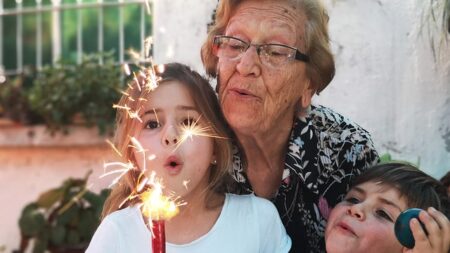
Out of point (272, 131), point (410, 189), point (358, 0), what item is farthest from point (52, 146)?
point (410, 189)

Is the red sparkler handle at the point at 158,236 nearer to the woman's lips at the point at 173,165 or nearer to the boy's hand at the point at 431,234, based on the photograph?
the woman's lips at the point at 173,165

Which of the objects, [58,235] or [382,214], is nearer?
[382,214]

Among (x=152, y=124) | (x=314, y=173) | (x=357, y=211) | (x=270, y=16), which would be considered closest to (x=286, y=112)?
(x=314, y=173)

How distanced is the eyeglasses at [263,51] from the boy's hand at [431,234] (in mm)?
734

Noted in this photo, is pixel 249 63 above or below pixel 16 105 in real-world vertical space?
above

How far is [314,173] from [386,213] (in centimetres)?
41

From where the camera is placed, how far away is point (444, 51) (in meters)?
4.32

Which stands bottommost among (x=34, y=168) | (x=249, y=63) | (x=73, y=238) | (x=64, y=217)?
(x=73, y=238)

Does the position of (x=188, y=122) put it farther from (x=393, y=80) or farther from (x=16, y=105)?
(x=16, y=105)

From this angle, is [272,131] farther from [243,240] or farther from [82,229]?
Answer: [82,229]

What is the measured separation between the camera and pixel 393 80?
443 centimetres

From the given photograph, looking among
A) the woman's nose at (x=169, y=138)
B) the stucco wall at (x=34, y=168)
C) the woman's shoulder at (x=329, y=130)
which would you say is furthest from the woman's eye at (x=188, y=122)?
the stucco wall at (x=34, y=168)

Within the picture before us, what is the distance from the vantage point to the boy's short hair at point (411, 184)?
305cm

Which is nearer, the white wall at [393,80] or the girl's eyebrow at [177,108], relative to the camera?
the girl's eyebrow at [177,108]
